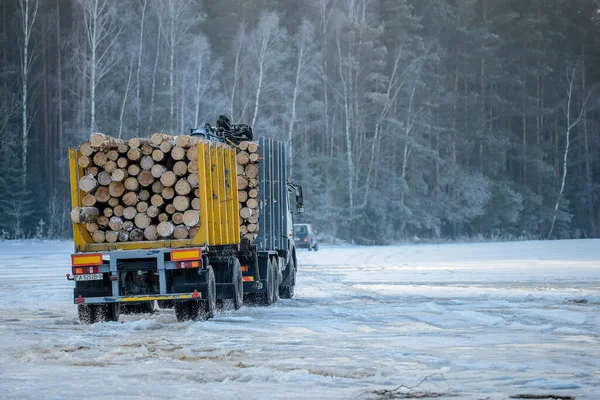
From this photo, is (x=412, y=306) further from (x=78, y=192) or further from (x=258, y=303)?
(x=78, y=192)

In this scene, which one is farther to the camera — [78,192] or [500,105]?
[500,105]

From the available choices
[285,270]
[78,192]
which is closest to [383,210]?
[285,270]

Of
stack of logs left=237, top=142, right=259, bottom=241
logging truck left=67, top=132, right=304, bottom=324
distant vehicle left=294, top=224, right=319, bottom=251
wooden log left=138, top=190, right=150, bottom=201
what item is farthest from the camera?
distant vehicle left=294, top=224, right=319, bottom=251

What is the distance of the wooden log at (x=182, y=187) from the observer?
17516 mm

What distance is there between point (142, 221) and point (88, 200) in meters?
0.93

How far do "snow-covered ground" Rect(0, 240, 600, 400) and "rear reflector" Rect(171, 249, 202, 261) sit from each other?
106 cm

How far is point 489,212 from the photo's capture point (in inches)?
3226

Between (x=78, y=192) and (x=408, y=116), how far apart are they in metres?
60.3

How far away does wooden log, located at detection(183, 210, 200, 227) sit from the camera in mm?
17406

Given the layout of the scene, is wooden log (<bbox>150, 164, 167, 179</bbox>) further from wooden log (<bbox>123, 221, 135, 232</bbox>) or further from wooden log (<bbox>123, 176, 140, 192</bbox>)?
wooden log (<bbox>123, 221, 135, 232</bbox>)

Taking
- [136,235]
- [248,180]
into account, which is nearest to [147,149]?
[136,235]

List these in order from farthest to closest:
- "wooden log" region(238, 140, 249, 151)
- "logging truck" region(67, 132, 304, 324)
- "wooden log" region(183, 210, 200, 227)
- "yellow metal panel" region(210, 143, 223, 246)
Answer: "wooden log" region(238, 140, 249, 151) < "yellow metal panel" region(210, 143, 223, 246) < "wooden log" region(183, 210, 200, 227) < "logging truck" region(67, 132, 304, 324)

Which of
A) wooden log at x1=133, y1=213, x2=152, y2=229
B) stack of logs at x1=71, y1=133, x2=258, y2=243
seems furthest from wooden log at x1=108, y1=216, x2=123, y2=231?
wooden log at x1=133, y1=213, x2=152, y2=229

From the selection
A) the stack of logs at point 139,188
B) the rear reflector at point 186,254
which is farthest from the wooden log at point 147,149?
the rear reflector at point 186,254
